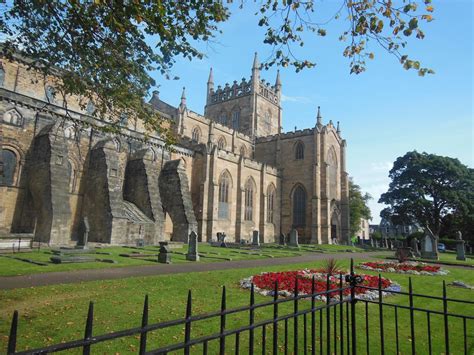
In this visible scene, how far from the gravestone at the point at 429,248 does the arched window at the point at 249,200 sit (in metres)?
19.7

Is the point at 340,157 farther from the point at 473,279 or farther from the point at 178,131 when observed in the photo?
the point at 473,279

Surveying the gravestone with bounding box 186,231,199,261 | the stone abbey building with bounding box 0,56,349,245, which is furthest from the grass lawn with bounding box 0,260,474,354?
the gravestone with bounding box 186,231,199,261

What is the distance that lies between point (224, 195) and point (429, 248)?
19700 mm

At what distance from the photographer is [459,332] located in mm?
6426

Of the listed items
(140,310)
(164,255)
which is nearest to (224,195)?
(164,255)

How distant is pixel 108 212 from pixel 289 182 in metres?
27.5

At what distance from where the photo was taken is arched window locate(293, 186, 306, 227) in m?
43.7

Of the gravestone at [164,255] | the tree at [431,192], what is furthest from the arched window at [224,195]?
the tree at [431,192]

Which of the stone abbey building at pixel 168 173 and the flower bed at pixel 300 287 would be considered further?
the stone abbey building at pixel 168 173

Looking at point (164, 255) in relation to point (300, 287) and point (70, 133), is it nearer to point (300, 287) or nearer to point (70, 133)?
point (300, 287)

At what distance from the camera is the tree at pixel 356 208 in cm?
5403

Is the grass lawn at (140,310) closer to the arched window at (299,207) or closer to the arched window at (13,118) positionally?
the arched window at (13,118)

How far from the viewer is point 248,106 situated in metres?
52.9

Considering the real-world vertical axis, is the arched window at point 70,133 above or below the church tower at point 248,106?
below
